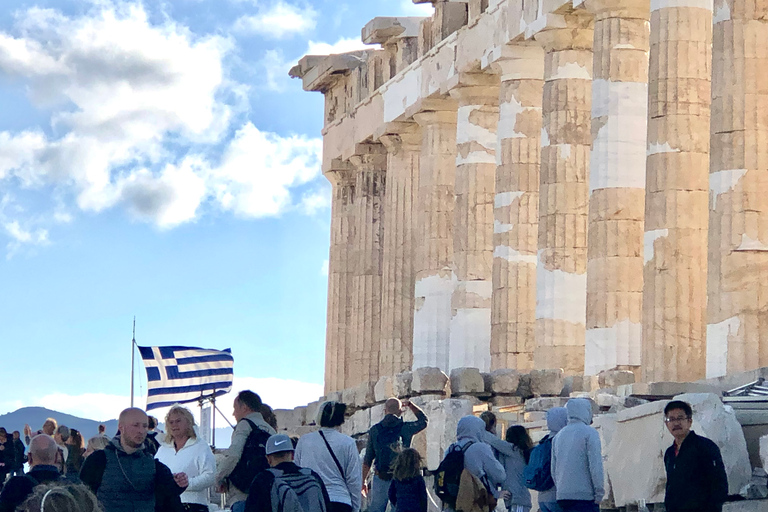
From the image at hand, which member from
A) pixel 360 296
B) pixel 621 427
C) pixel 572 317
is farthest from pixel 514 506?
pixel 360 296

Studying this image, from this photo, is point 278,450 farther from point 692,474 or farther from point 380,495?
point 380,495

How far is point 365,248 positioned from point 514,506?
95.9ft

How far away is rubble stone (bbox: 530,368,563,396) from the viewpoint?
2935cm

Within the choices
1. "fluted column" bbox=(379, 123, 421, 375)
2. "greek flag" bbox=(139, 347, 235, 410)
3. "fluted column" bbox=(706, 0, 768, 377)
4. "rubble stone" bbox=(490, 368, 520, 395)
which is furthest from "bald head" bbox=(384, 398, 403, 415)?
"fluted column" bbox=(379, 123, 421, 375)

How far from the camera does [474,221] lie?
128 ft

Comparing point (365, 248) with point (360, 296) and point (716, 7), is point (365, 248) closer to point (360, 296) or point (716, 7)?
point (360, 296)

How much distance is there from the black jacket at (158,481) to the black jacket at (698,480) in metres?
4.50

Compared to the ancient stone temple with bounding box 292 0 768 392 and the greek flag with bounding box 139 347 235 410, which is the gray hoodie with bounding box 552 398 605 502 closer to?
the ancient stone temple with bounding box 292 0 768 392

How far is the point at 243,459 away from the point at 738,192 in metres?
13.9

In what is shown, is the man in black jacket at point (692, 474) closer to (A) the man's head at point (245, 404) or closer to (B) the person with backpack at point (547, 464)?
(B) the person with backpack at point (547, 464)

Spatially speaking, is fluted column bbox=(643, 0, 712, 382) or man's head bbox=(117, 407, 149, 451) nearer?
man's head bbox=(117, 407, 149, 451)

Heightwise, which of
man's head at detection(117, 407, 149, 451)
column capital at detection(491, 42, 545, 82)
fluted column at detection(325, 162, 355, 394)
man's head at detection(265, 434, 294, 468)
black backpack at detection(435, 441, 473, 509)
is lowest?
black backpack at detection(435, 441, 473, 509)

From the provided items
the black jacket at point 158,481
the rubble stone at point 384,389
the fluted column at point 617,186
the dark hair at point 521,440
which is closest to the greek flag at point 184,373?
the rubble stone at point 384,389

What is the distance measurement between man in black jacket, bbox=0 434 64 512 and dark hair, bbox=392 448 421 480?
16.2 feet
